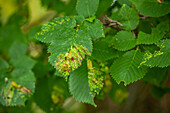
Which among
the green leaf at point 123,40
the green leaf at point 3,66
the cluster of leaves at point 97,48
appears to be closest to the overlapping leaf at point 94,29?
the cluster of leaves at point 97,48

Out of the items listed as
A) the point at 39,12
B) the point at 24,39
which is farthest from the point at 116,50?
the point at 39,12

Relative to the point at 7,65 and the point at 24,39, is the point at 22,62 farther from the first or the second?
the point at 24,39

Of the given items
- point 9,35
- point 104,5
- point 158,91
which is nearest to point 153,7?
point 104,5

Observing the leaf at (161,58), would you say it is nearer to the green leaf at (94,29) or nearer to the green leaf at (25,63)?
the green leaf at (94,29)

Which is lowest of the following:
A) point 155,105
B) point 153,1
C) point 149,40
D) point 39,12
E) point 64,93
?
point 155,105

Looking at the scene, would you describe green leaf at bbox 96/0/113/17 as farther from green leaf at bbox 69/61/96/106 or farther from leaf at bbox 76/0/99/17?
green leaf at bbox 69/61/96/106

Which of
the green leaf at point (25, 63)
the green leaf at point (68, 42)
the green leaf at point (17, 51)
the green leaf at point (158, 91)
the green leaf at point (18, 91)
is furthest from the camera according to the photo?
the green leaf at point (158, 91)

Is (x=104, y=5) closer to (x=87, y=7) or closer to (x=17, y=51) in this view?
(x=87, y=7)
